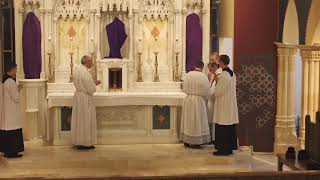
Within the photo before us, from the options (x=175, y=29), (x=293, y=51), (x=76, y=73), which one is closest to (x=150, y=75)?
(x=175, y=29)

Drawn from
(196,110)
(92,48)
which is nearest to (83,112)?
(92,48)

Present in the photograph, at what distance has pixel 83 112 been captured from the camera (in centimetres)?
1101

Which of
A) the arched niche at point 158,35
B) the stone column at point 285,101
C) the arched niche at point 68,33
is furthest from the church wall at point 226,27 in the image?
the arched niche at point 68,33

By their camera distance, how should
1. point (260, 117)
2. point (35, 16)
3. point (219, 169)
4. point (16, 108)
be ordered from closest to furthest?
point (219, 169) → point (16, 108) → point (260, 117) → point (35, 16)

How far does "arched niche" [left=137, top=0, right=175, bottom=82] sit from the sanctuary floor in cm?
187

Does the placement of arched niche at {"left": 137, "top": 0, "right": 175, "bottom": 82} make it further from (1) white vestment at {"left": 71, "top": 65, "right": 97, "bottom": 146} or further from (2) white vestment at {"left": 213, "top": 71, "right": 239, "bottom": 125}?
(2) white vestment at {"left": 213, "top": 71, "right": 239, "bottom": 125}

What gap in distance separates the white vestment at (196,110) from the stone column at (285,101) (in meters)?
1.25

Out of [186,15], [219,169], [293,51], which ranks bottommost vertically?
[219,169]

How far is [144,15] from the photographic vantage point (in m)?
12.5

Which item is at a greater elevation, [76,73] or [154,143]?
[76,73]

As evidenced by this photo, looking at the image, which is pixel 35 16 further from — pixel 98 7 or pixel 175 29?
pixel 175 29

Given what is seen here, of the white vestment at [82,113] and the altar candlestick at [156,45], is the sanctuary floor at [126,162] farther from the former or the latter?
the altar candlestick at [156,45]

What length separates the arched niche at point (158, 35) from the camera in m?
12.5

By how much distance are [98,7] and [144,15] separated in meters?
0.94
